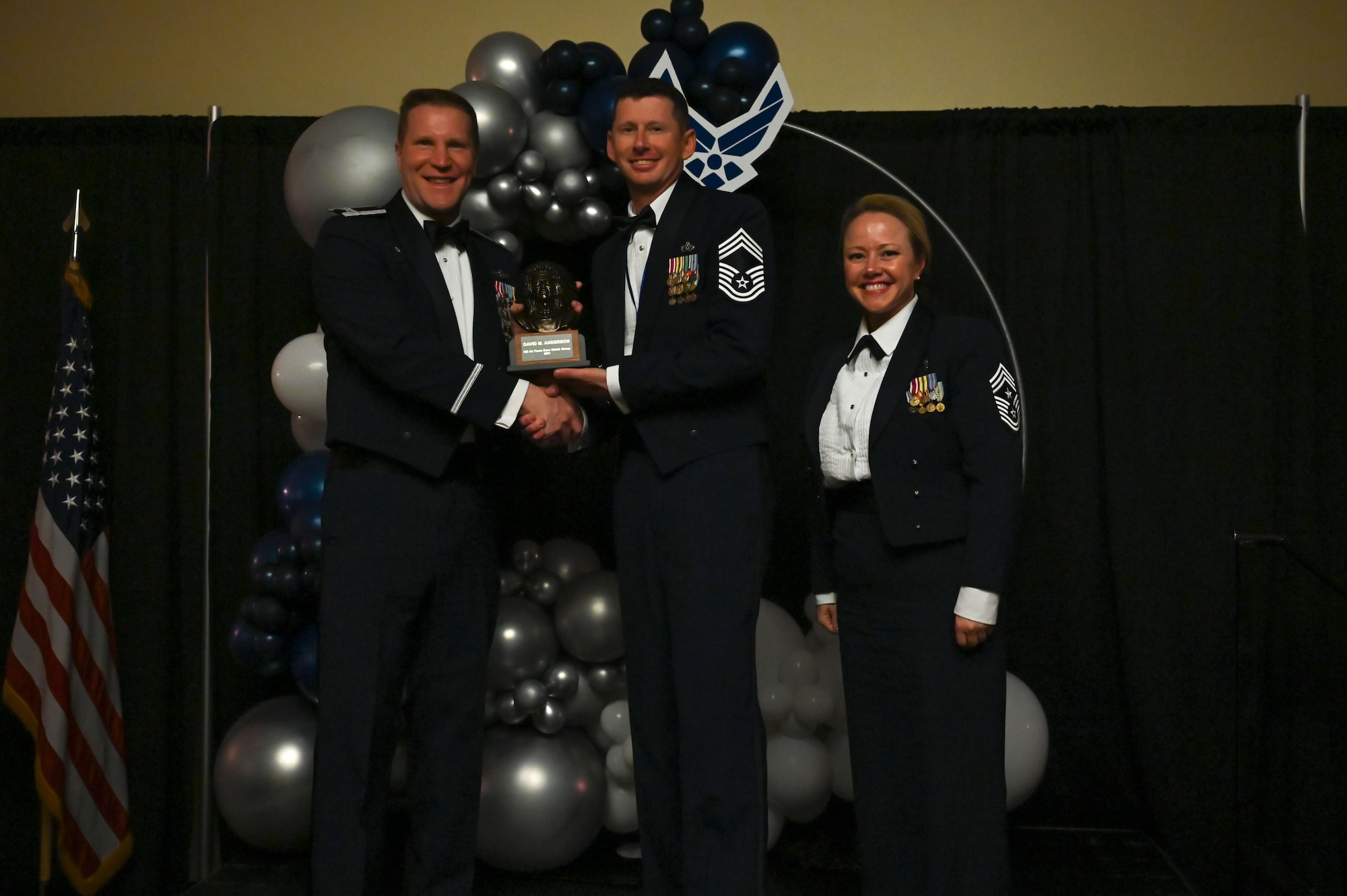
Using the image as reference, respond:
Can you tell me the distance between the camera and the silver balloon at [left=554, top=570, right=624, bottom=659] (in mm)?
2939

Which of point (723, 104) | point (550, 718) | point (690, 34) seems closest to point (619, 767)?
point (550, 718)

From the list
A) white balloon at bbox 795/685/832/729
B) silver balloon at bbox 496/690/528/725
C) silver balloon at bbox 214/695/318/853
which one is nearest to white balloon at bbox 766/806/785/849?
white balloon at bbox 795/685/832/729

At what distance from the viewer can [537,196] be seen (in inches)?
118

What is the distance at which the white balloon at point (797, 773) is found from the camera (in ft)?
9.70

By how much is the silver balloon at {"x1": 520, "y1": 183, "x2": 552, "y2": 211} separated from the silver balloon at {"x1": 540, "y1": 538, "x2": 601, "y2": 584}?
99 centimetres

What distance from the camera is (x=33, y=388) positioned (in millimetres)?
3688

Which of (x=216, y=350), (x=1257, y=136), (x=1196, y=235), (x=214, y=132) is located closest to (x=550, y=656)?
(x=216, y=350)

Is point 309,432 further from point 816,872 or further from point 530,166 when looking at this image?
point 816,872

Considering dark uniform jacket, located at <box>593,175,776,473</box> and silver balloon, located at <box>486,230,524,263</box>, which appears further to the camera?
silver balloon, located at <box>486,230,524,263</box>

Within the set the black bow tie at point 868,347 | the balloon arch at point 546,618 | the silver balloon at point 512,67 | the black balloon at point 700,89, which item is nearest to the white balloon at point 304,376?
the balloon arch at point 546,618

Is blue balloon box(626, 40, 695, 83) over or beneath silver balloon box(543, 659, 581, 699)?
over

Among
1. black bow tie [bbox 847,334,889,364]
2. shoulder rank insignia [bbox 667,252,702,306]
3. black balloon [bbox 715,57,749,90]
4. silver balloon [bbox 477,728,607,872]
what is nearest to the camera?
shoulder rank insignia [bbox 667,252,702,306]

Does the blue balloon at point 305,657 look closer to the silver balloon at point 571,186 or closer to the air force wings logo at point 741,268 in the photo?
the silver balloon at point 571,186

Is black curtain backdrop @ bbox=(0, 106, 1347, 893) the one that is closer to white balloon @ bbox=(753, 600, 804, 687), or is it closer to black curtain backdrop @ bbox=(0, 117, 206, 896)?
black curtain backdrop @ bbox=(0, 117, 206, 896)
